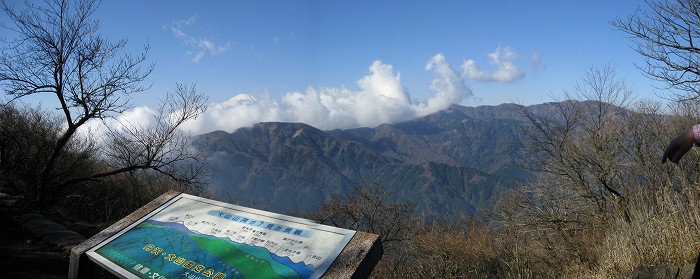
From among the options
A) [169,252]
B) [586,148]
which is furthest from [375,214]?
[169,252]

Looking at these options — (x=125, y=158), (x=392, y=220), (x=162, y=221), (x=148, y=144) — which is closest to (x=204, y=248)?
(x=162, y=221)

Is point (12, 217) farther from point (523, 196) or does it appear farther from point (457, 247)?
point (457, 247)

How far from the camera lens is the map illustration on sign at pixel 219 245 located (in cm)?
288

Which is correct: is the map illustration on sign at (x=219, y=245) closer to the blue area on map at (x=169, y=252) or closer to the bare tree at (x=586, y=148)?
the blue area on map at (x=169, y=252)

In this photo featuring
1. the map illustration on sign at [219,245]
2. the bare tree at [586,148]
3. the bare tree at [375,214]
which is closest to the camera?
the map illustration on sign at [219,245]

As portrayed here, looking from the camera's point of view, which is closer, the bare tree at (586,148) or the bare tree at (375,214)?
the bare tree at (586,148)

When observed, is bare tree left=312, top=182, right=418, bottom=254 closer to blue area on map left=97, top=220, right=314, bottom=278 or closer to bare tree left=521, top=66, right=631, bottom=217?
bare tree left=521, top=66, right=631, bottom=217

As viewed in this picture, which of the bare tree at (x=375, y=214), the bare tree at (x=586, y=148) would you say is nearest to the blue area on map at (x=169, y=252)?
the bare tree at (x=586, y=148)

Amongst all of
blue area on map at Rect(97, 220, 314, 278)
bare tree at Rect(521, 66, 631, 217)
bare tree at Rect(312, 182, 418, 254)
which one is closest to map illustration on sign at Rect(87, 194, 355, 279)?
blue area on map at Rect(97, 220, 314, 278)

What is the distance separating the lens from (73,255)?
12.4ft

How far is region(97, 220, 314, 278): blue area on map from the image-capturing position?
9.67ft

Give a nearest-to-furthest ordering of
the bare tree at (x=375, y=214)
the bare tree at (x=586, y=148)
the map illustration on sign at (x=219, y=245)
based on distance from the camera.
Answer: the map illustration on sign at (x=219, y=245) → the bare tree at (x=586, y=148) → the bare tree at (x=375, y=214)

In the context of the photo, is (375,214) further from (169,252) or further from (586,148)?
(169,252)

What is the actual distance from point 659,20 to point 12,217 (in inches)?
622
